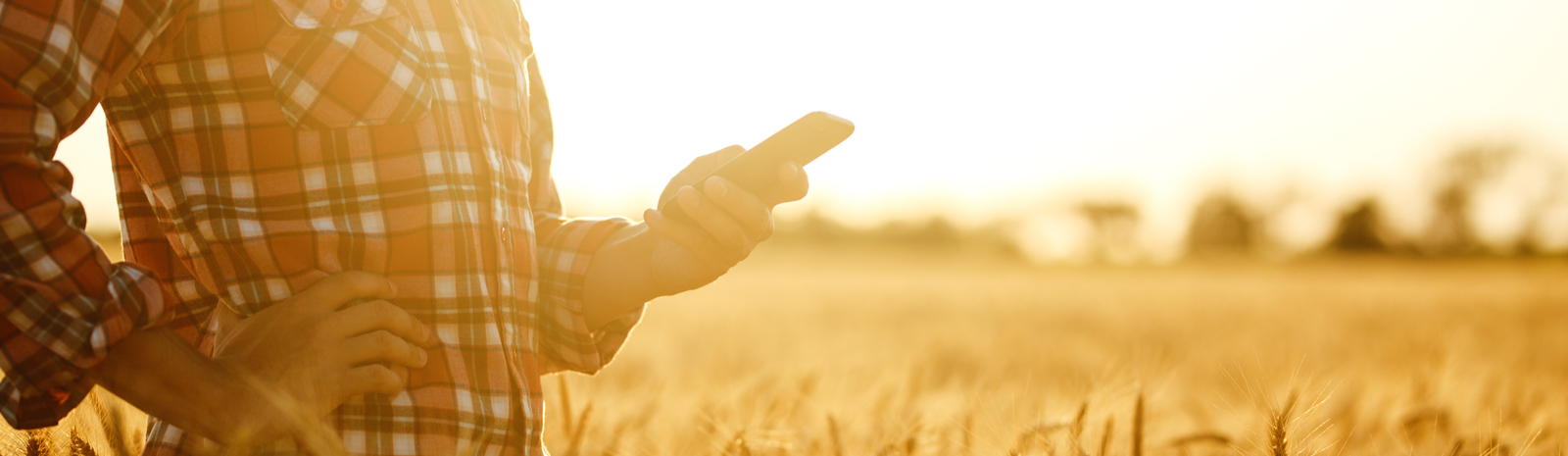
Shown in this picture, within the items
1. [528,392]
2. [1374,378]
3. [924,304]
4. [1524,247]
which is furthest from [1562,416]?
[1524,247]

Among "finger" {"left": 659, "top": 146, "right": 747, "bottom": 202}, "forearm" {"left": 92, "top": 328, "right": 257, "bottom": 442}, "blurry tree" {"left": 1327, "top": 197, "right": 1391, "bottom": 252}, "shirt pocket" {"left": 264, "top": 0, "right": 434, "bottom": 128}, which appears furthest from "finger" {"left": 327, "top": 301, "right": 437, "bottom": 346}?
"blurry tree" {"left": 1327, "top": 197, "right": 1391, "bottom": 252}

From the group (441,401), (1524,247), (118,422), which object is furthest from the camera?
(1524,247)

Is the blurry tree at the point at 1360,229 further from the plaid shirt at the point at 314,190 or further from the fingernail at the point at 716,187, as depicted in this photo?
the plaid shirt at the point at 314,190

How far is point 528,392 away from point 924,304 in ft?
22.6

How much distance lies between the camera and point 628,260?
1.20 meters

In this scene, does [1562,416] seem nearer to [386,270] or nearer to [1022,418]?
[1022,418]

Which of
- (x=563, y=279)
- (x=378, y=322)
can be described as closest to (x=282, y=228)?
(x=378, y=322)

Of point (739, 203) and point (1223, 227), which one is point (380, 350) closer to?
point (739, 203)

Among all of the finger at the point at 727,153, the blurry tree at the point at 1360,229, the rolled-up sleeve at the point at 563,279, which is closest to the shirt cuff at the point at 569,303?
the rolled-up sleeve at the point at 563,279

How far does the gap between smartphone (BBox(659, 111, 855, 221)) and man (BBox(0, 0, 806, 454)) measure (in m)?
0.02

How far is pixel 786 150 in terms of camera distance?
3.35 feet

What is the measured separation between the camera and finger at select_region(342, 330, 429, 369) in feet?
2.73

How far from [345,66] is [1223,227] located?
99.7ft

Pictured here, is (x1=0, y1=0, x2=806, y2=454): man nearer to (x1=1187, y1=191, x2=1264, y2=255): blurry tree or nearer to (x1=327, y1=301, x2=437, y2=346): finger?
(x1=327, y1=301, x2=437, y2=346): finger
